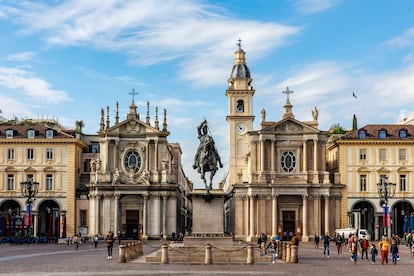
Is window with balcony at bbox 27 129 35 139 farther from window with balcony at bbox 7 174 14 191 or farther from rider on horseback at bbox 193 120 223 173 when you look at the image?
rider on horseback at bbox 193 120 223 173

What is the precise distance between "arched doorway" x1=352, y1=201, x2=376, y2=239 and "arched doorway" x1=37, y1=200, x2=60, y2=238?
36.9 metres

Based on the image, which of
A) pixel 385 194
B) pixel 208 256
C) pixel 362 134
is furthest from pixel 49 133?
pixel 208 256

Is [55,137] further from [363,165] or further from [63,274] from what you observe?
[63,274]

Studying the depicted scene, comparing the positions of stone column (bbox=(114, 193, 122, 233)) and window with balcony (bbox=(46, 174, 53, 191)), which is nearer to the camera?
stone column (bbox=(114, 193, 122, 233))

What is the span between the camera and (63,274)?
36.0 m

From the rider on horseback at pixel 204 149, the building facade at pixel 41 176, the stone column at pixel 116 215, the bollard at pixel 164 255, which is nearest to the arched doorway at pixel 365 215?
the stone column at pixel 116 215

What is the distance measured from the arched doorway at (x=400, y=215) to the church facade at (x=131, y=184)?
27.0m

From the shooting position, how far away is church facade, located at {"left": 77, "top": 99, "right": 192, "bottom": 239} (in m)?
98.0

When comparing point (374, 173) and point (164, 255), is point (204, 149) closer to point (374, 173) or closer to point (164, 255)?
point (164, 255)

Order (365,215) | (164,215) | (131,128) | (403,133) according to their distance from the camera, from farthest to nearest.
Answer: (365,215)
(131,128)
(403,133)
(164,215)

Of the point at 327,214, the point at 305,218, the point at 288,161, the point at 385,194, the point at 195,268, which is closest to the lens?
the point at 195,268

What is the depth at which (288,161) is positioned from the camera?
9950cm

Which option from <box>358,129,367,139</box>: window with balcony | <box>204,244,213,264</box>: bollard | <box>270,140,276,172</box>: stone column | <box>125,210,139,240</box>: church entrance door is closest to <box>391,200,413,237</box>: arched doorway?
<box>358,129,367,139</box>: window with balcony

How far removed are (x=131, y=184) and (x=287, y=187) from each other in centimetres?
1907
